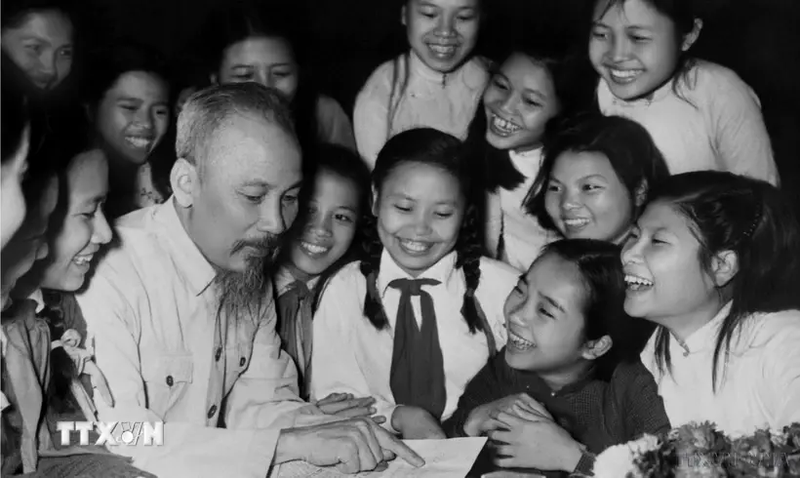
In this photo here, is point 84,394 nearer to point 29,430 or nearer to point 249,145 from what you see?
point 29,430

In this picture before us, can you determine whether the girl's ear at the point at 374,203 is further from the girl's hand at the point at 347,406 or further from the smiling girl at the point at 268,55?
the girl's hand at the point at 347,406

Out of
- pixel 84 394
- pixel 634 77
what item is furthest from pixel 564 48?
pixel 84 394

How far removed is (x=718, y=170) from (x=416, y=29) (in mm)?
961

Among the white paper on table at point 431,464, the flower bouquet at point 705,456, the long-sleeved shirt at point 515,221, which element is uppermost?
the long-sleeved shirt at point 515,221

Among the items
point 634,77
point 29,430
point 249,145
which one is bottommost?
point 29,430

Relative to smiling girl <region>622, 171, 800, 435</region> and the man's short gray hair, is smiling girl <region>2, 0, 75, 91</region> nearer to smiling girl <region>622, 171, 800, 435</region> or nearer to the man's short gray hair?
the man's short gray hair

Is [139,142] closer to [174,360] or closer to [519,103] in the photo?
[174,360]

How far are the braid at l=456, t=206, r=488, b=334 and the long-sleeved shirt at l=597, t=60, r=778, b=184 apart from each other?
504mm

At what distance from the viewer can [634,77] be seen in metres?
3.27

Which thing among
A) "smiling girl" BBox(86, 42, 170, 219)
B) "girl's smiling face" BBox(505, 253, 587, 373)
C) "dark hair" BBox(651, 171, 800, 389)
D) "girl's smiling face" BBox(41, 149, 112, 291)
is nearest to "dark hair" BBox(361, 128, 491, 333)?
"girl's smiling face" BBox(505, 253, 587, 373)

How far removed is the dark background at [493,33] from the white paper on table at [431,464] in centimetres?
102

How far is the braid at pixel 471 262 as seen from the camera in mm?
3283

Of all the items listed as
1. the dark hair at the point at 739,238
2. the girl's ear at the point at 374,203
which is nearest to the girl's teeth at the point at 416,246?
the girl's ear at the point at 374,203

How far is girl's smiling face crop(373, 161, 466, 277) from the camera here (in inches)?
128
